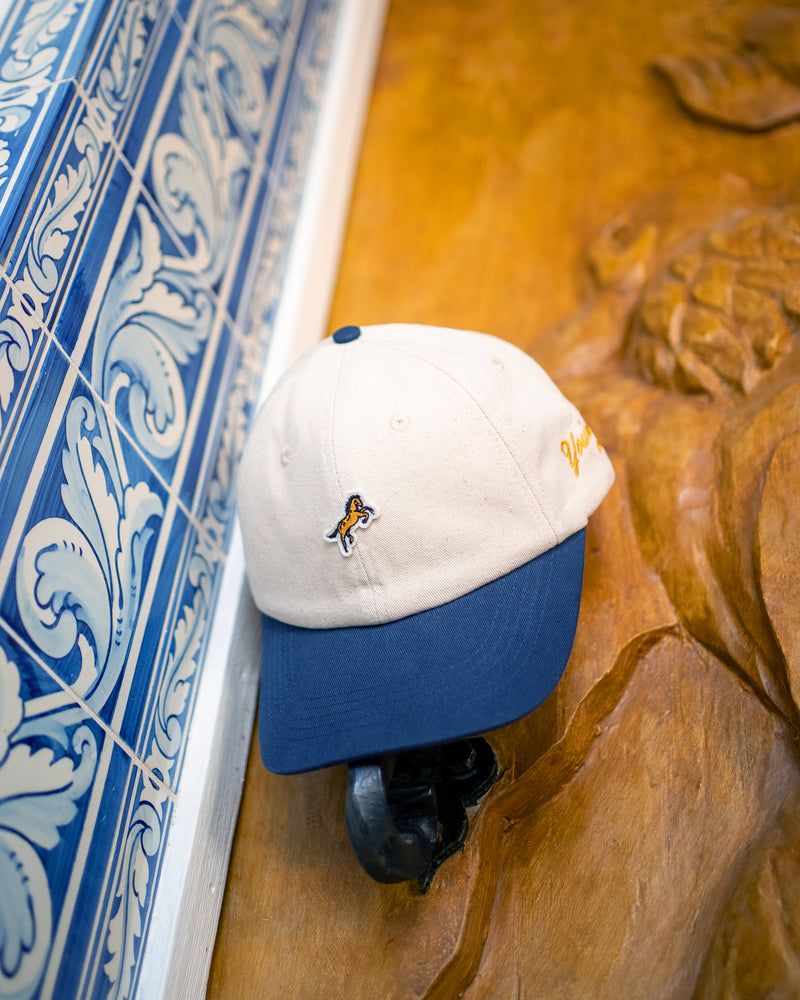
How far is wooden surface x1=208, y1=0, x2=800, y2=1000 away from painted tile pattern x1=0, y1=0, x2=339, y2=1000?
189 mm

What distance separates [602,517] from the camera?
95 centimetres

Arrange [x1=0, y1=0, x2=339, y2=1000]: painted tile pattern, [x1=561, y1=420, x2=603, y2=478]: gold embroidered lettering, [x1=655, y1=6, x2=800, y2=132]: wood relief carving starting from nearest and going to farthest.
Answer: [x1=0, y1=0, x2=339, y2=1000]: painted tile pattern → [x1=561, y1=420, x2=603, y2=478]: gold embroidered lettering → [x1=655, y1=6, x2=800, y2=132]: wood relief carving

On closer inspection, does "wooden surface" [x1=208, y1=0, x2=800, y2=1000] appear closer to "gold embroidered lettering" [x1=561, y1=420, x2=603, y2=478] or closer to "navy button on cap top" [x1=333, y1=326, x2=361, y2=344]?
"gold embroidered lettering" [x1=561, y1=420, x2=603, y2=478]

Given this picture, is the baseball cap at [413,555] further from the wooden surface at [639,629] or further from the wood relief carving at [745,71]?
the wood relief carving at [745,71]

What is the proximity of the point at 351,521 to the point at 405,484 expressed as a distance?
64 millimetres

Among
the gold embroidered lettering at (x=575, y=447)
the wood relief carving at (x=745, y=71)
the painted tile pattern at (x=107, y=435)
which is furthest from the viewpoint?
the wood relief carving at (x=745, y=71)

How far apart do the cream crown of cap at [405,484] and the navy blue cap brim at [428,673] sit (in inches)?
0.8

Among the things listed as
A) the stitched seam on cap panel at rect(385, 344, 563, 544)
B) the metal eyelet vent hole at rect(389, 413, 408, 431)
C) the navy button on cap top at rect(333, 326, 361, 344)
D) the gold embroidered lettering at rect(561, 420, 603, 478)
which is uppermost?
the navy button on cap top at rect(333, 326, 361, 344)

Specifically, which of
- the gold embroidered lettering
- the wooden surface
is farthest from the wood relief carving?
the gold embroidered lettering

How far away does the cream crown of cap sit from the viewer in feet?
2.48

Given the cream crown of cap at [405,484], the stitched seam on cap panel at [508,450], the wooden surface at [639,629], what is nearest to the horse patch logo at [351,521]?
the cream crown of cap at [405,484]

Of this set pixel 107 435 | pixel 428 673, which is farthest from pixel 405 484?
pixel 107 435

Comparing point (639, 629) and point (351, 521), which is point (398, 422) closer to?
point (351, 521)

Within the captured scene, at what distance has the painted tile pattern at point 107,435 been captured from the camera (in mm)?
682
